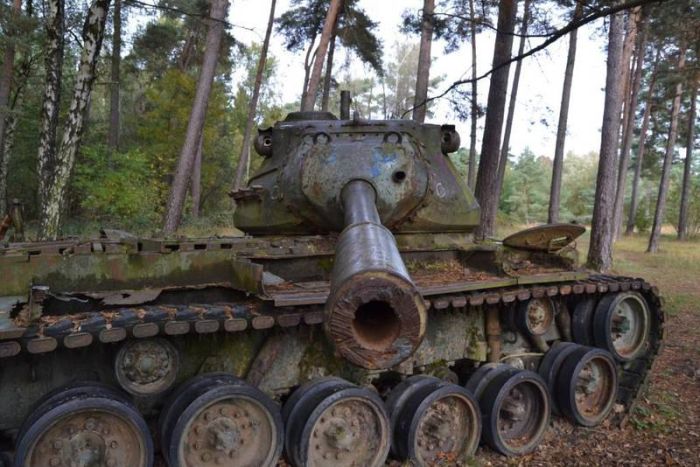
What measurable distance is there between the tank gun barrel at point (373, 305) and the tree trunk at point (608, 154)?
1243 centimetres

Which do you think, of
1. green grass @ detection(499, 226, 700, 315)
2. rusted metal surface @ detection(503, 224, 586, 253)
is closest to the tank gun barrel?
rusted metal surface @ detection(503, 224, 586, 253)

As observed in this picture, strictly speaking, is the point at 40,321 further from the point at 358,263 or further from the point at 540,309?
the point at 540,309

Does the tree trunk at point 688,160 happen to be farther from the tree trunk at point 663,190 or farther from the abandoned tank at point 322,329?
the abandoned tank at point 322,329

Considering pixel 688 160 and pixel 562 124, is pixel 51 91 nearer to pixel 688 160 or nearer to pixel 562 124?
pixel 562 124

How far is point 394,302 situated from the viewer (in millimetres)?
2143

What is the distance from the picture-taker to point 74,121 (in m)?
9.92

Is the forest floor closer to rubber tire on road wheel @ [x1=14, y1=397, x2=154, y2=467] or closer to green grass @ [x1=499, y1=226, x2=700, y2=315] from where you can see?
green grass @ [x1=499, y1=226, x2=700, y2=315]

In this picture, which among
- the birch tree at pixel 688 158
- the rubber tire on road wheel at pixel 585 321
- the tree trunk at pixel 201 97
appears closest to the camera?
the rubber tire on road wheel at pixel 585 321

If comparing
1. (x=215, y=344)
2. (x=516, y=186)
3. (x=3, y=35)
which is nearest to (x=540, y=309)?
(x=215, y=344)

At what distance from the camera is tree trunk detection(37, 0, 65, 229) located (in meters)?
10.5

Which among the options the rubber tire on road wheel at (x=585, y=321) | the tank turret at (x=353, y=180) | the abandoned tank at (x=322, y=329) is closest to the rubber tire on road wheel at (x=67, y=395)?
the abandoned tank at (x=322, y=329)

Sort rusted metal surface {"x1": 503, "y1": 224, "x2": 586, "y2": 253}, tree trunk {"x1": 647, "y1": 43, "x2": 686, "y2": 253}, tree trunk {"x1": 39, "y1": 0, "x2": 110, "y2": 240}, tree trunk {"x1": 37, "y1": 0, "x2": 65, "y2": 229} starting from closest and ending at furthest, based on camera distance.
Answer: rusted metal surface {"x1": 503, "y1": 224, "x2": 586, "y2": 253}
tree trunk {"x1": 39, "y1": 0, "x2": 110, "y2": 240}
tree trunk {"x1": 37, "y1": 0, "x2": 65, "y2": 229}
tree trunk {"x1": 647, "y1": 43, "x2": 686, "y2": 253}

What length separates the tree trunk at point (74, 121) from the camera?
9828 millimetres

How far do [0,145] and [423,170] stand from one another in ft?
60.4
